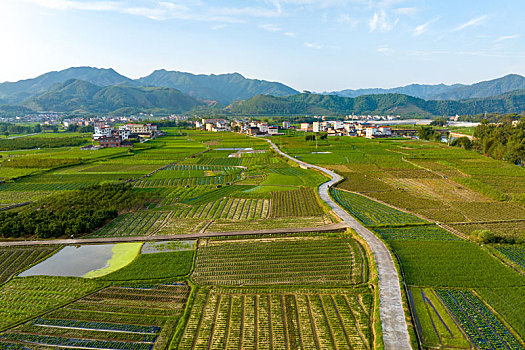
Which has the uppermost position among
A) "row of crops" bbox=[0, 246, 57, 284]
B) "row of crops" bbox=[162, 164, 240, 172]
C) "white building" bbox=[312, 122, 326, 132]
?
"white building" bbox=[312, 122, 326, 132]

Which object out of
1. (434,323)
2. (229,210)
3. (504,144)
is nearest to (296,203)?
(229,210)

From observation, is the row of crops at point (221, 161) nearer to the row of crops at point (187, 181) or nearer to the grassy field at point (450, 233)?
the row of crops at point (187, 181)

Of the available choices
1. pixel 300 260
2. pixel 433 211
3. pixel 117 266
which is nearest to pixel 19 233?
pixel 117 266

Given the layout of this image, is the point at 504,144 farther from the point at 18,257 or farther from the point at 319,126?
the point at 18,257

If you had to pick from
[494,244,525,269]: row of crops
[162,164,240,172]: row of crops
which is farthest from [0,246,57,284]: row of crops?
[494,244,525,269]: row of crops

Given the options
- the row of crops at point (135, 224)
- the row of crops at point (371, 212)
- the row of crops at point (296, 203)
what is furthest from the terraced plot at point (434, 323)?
the row of crops at point (135, 224)

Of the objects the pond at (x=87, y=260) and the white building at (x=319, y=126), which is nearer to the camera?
the pond at (x=87, y=260)

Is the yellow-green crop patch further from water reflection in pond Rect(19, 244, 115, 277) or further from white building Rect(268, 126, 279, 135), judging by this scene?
white building Rect(268, 126, 279, 135)
